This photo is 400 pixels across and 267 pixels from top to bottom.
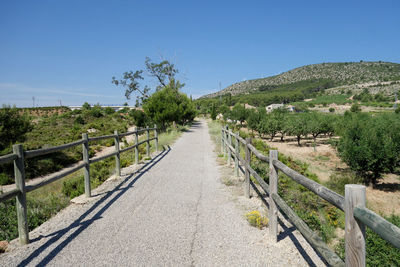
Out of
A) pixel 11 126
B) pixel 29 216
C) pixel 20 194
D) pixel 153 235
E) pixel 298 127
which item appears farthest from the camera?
pixel 298 127

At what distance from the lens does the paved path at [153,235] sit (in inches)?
134

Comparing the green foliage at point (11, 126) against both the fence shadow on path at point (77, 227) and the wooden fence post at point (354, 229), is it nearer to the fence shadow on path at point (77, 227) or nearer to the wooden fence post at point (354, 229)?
the fence shadow on path at point (77, 227)

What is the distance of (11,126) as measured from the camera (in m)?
22.2

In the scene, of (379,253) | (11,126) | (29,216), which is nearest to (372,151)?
(379,253)

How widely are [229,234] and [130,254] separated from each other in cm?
154

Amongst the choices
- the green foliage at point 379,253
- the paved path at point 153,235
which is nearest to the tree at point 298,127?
the paved path at point 153,235

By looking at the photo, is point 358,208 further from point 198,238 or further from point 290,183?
point 290,183

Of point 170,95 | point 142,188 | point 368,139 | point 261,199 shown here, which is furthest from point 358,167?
point 170,95

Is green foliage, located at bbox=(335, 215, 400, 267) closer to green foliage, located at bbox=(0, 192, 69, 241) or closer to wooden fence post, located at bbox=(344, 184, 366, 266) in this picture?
wooden fence post, located at bbox=(344, 184, 366, 266)

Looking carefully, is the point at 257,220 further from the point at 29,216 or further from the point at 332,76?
the point at 332,76

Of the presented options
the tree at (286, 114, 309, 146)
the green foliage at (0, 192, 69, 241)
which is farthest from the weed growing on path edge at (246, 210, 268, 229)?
the tree at (286, 114, 309, 146)

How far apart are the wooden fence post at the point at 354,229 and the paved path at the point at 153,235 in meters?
1.59

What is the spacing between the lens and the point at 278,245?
3.79 meters

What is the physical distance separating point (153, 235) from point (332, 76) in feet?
516
